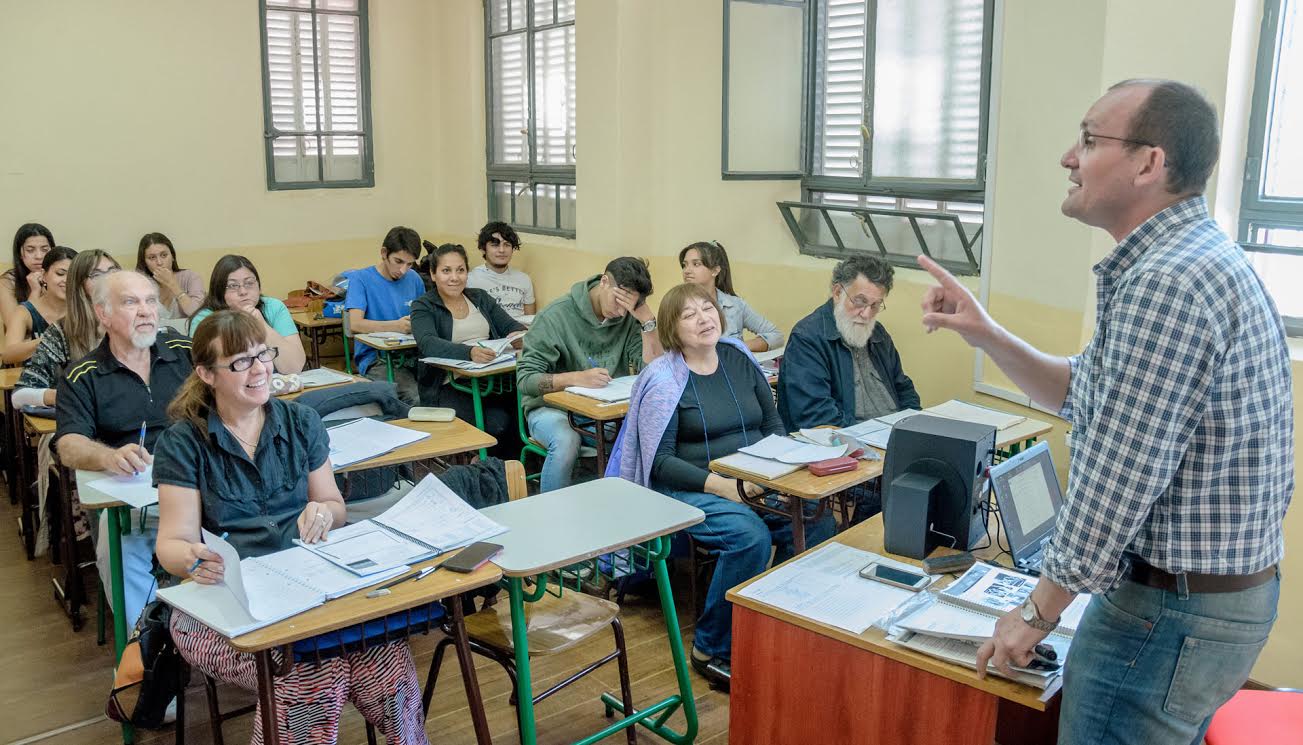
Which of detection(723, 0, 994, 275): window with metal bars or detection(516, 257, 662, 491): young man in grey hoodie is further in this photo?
detection(723, 0, 994, 275): window with metal bars

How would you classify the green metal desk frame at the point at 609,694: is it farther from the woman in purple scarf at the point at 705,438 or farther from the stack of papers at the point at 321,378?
the stack of papers at the point at 321,378

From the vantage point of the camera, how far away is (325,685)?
2396 mm

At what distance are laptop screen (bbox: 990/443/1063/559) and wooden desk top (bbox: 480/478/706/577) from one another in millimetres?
764

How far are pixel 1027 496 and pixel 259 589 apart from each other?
68.2 inches

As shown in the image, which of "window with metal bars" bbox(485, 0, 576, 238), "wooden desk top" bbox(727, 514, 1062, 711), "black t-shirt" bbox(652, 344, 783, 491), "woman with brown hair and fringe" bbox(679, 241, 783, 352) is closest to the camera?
"wooden desk top" bbox(727, 514, 1062, 711)

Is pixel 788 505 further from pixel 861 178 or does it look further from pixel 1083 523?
pixel 861 178

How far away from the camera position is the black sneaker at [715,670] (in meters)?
3.41

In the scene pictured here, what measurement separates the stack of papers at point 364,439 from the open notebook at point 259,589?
880 mm

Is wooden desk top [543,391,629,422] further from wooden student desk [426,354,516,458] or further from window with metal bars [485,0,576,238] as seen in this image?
window with metal bars [485,0,576,238]

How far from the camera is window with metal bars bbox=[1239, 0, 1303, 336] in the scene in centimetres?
350

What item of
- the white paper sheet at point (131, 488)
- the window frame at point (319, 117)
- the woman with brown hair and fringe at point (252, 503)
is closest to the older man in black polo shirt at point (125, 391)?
the white paper sheet at point (131, 488)

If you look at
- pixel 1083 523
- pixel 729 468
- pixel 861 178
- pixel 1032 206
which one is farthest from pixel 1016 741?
pixel 861 178

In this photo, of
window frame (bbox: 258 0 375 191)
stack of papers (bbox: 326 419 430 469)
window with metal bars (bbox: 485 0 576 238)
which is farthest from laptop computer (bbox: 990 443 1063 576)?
window frame (bbox: 258 0 375 191)

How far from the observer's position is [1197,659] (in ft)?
5.25
